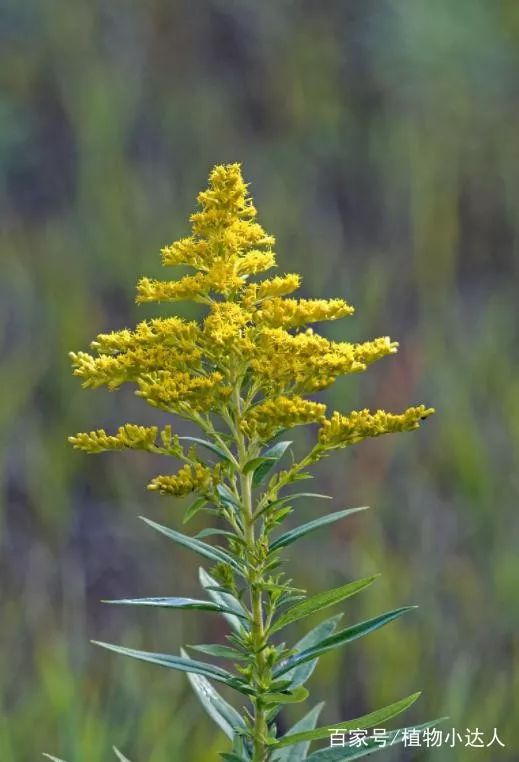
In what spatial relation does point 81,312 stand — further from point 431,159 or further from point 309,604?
point 309,604

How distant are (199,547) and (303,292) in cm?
331

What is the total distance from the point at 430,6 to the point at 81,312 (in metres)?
3.25

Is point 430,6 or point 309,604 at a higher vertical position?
point 430,6

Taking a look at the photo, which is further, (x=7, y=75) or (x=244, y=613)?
(x=7, y=75)

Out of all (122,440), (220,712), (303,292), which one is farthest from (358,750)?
(303,292)

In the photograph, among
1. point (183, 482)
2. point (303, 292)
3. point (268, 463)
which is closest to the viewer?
→ point (183, 482)

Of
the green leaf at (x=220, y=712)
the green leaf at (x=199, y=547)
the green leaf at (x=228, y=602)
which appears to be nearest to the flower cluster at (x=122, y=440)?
the green leaf at (x=199, y=547)

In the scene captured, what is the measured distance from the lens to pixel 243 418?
1.42m

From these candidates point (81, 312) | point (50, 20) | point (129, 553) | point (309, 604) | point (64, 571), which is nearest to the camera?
point (309, 604)

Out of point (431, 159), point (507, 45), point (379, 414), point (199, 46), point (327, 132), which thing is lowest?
point (379, 414)

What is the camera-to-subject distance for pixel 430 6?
623cm

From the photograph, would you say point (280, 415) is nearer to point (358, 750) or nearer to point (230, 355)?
point (230, 355)

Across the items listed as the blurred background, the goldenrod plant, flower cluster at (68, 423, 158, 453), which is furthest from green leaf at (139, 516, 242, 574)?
the blurred background

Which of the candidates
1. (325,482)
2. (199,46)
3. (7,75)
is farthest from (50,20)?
(325,482)
